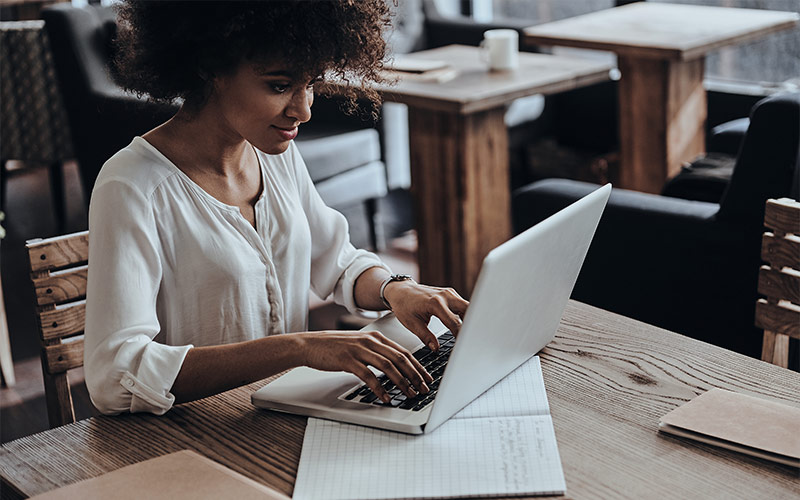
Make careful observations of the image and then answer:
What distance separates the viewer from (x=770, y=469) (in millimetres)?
938

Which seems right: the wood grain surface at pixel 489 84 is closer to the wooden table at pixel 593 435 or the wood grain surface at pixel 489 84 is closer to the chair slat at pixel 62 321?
the chair slat at pixel 62 321

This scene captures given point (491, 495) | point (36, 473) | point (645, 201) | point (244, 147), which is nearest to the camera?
point (491, 495)

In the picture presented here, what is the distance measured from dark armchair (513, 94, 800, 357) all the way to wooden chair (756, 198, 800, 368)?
0.71 meters

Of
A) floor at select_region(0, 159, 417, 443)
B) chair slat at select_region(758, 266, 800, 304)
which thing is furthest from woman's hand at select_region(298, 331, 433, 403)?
floor at select_region(0, 159, 417, 443)

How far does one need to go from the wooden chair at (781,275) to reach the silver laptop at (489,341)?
41cm

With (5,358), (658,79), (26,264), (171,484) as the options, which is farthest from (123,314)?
(26,264)

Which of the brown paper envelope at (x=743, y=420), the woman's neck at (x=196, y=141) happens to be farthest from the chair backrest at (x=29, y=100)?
the brown paper envelope at (x=743, y=420)

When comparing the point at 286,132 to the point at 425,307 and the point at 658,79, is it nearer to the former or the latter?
the point at 425,307

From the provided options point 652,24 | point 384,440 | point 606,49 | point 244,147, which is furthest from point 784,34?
point 384,440

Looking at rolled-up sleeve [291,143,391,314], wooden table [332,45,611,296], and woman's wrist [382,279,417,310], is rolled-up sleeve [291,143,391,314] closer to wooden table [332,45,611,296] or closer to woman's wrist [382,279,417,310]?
woman's wrist [382,279,417,310]

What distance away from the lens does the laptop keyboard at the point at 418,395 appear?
3.49ft

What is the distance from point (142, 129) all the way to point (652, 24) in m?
1.83

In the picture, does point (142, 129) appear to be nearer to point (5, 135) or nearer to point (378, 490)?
point (5, 135)

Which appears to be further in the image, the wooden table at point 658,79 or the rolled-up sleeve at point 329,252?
the wooden table at point 658,79
